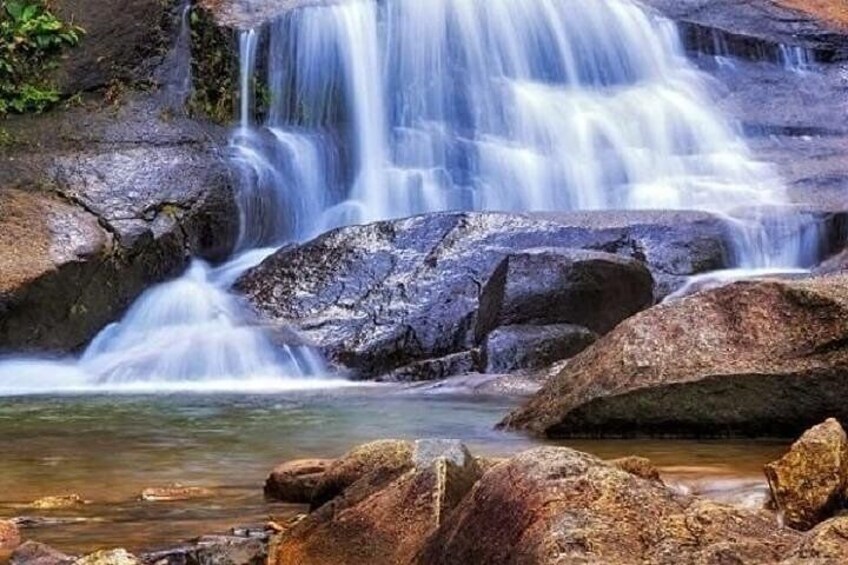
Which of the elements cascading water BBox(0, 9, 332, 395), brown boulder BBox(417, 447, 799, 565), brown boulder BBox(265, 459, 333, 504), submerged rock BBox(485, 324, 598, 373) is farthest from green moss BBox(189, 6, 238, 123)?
brown boulder BBox(417, 447, 799, 565)

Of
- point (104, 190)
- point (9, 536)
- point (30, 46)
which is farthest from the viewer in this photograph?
point (30, 46)

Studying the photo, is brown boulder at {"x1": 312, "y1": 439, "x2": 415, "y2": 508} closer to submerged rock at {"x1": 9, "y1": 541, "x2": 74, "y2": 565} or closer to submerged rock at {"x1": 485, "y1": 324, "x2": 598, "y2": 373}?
submerged rock at {"x1": 9, "y1": 541, "x2": 74, "y2": 565}

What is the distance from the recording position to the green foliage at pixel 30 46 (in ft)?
54.1

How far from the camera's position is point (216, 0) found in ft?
56.5

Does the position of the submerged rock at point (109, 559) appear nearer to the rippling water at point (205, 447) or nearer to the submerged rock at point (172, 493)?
the rippling water at point (205, 447)

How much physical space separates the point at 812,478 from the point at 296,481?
2038mm

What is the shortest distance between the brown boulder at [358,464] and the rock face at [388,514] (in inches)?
9.6

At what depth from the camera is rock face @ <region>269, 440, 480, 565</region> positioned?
378 centimetres

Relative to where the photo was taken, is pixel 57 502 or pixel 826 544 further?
pixel 57 502

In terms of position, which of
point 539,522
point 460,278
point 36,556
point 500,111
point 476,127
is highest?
point 500,111

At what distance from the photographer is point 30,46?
1712cm

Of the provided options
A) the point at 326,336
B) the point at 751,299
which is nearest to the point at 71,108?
the point at 326,336

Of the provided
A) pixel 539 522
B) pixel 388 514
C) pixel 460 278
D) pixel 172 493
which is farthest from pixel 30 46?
pixel 539 522

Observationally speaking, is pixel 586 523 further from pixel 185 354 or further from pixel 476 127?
pixel 476 127
